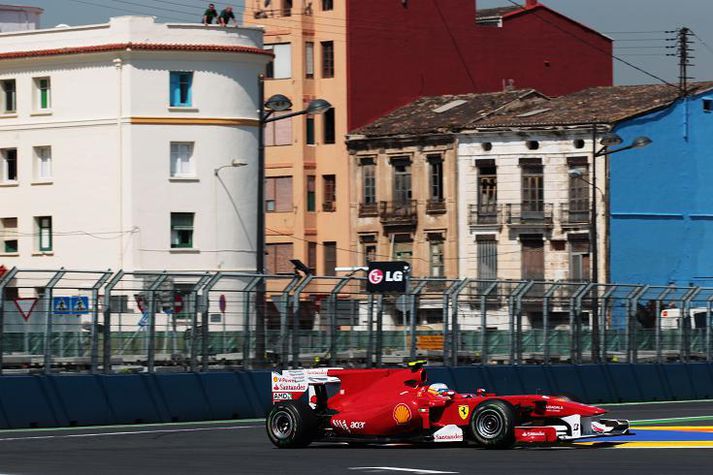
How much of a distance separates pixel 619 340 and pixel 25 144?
32719 millimetres

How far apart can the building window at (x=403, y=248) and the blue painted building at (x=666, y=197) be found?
8713 mm

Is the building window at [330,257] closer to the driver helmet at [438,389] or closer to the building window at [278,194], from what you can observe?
the building window at [278,194]

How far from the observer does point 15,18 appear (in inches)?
2756

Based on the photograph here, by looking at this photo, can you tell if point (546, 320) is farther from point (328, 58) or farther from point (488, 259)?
point (328, 58)

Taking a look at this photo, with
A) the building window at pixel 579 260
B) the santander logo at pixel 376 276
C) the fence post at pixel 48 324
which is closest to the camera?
the fence post at pixel 48 324

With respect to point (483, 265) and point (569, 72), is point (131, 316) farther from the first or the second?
point (569, 72)

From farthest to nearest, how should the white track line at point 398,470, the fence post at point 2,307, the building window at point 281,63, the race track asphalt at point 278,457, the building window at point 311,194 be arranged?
the building window at point 311,194 → the building window at point 281,63 → the fence post at point 2,307 → the race track asphalt at point 278,457 → the white track line at point 398,470

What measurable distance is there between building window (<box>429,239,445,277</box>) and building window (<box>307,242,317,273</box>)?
5.72 metres

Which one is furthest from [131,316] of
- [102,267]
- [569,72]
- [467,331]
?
[569,72]

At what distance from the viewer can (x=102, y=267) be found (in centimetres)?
6366

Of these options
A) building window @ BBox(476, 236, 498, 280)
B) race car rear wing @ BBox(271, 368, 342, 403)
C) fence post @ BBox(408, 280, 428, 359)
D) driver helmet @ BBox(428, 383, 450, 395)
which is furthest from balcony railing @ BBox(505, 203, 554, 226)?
driver helmet @ BBox(428, 383, 450, 395)

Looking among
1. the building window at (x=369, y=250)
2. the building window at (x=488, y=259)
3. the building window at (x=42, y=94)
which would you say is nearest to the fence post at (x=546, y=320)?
the building window at (x=42, y=94)

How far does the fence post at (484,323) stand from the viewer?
34094mm

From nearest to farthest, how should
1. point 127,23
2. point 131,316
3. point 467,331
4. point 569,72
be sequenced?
1. point 131,316
2. point 467,331
3. point 127,23
4. point 569,72
